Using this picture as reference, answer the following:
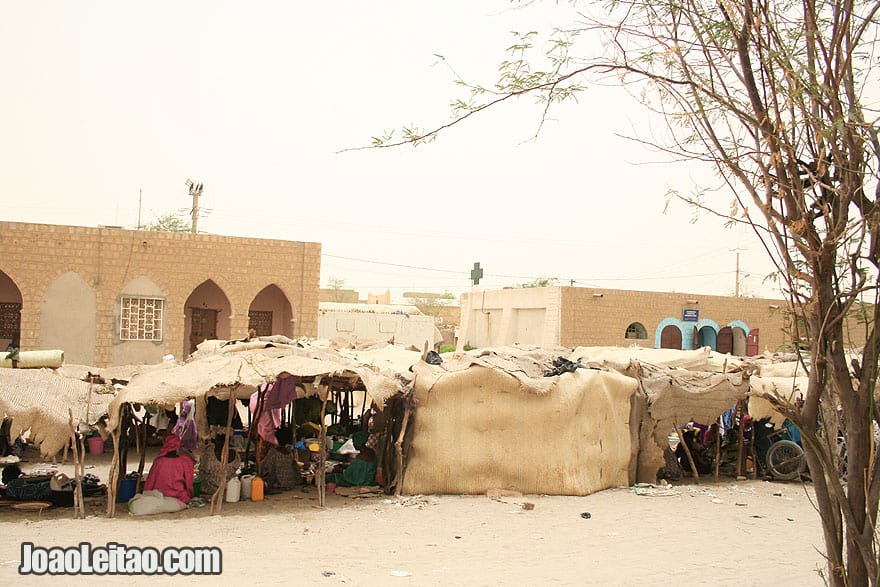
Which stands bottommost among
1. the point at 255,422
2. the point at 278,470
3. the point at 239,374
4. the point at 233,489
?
the point at 233,489

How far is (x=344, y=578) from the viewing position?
6.24 m

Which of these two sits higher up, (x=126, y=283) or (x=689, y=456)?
(x=126, y=283)

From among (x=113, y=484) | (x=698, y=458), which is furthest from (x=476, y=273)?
(x=113, y=484)

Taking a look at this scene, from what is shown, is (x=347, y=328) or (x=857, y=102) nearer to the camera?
(x=857, y=102)

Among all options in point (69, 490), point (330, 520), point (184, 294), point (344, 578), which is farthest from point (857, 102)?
point (184, 294)

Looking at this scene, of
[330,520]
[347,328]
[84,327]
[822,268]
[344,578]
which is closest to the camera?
[822,268]

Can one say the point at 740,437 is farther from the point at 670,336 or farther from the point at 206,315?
the point at 670,336

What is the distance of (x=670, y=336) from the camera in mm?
27312

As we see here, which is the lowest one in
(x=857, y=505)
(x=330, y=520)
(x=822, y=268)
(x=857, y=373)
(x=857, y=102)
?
(x=330, y=520)

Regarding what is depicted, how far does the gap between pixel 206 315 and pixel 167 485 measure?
14.3 metres

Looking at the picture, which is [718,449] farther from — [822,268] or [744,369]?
[822,268]

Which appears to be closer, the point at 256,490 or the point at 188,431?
the point at 256,490

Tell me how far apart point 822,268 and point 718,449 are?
9.02 meters

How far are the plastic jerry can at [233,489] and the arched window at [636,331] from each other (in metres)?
19.7
